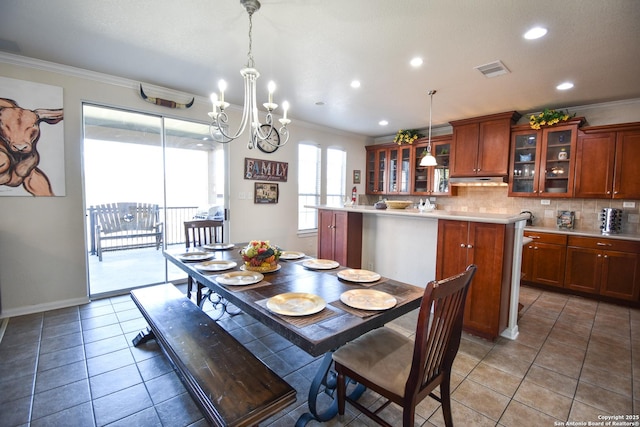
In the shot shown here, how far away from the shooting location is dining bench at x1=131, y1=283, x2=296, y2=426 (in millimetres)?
1196

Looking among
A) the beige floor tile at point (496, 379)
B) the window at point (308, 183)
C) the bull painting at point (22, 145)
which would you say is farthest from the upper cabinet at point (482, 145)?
the bull painting at point (22, 145)

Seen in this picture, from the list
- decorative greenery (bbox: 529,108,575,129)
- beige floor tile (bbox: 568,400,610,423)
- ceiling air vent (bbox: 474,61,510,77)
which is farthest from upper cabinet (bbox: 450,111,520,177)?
beige floor tile (bbox: 568,400,610,423)

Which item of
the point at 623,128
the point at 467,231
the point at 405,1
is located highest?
the point at 405,1

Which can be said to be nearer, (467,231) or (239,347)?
(239,347)

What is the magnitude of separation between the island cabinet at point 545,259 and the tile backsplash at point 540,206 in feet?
1.89

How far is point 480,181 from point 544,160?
34.6 inches

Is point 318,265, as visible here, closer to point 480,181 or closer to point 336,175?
point 480,181

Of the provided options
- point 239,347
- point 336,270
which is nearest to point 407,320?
point 336,270

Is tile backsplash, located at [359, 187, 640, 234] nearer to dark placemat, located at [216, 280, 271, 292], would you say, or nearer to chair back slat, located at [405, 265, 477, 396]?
chair back slat, located at [405, 265, 477, 396]

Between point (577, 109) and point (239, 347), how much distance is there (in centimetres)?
545

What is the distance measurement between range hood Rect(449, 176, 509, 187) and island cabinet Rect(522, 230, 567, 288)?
877 millimetres

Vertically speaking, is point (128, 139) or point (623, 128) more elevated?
point (623, 128)

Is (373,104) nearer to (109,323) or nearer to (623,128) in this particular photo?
(623,128)

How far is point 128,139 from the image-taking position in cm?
384
